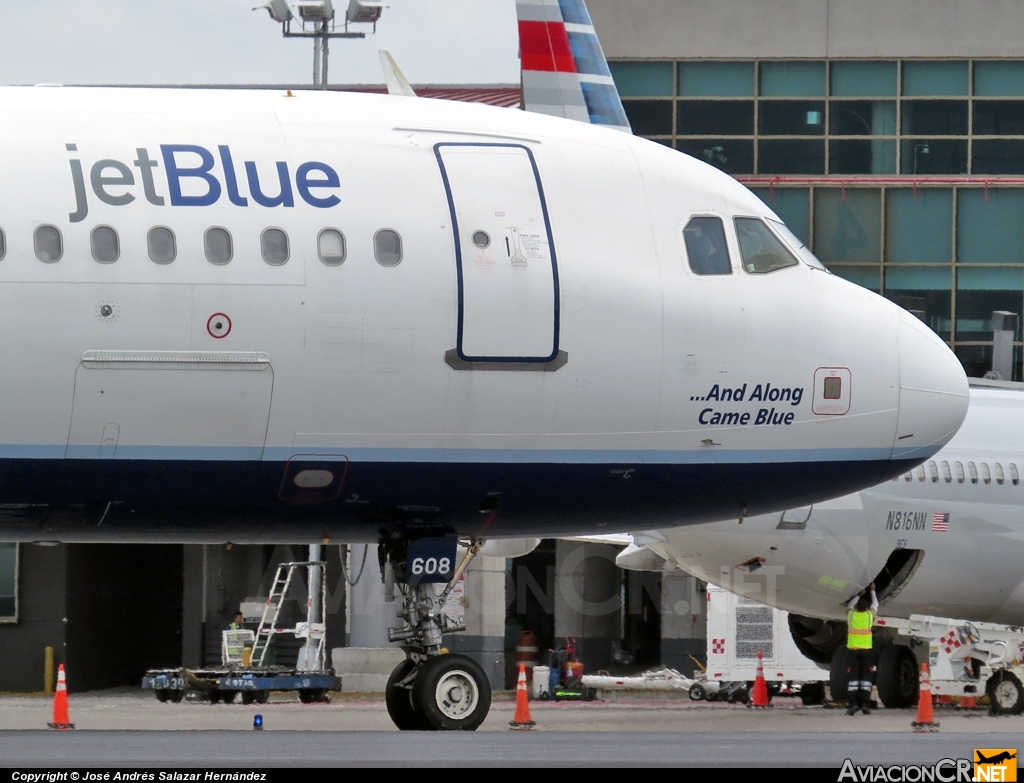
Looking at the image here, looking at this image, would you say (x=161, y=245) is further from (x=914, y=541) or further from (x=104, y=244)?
(x=914, y=541)

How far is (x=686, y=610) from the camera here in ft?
118

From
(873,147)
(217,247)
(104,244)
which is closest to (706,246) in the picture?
(217,247)

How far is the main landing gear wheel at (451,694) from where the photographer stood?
13047 millimetres

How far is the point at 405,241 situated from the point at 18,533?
13.3 ft

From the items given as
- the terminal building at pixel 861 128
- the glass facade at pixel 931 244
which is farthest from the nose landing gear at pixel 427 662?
the glass facade at pixel 931 244

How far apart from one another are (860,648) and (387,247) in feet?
33.1

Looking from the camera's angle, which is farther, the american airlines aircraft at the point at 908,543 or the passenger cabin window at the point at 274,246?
the american airlines aircraft at the point at 908,543

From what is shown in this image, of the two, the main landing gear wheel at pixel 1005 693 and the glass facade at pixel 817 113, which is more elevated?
the glass facade at pixel 817 113

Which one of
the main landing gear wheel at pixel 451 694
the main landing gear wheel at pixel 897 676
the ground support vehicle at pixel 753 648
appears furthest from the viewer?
the ground support vehicle at pixel 753 648

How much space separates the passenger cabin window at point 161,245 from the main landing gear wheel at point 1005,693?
14261mm

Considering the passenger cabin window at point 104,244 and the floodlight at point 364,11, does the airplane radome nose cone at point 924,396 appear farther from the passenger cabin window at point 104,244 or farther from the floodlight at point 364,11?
the floodlight at point 364,11

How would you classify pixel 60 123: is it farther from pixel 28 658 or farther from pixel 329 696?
pixel 28 658

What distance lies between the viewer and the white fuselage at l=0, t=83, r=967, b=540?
474 inches

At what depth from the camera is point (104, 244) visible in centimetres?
1212
